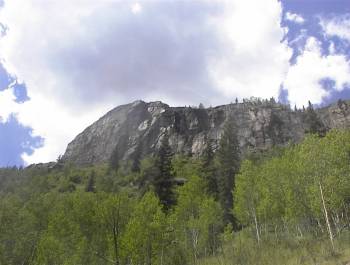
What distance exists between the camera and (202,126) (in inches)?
6845

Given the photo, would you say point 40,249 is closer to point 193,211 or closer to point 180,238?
point 180,238

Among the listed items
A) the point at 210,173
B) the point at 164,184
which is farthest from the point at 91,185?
the point at 164,184

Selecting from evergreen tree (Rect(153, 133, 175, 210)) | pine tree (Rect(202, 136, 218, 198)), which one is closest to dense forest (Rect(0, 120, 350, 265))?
evergreen tree (Rect(153, 133, 175, 210))

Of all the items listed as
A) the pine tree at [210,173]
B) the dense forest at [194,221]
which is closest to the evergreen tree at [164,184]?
the dense forest at [194,221]

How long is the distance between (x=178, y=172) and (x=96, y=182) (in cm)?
2268

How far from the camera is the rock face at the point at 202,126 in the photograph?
154m

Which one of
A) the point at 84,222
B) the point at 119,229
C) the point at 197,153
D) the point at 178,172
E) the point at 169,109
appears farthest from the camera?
the point at 169,109

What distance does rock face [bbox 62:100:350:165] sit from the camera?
154 metres

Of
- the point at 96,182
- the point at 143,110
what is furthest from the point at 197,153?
the point at 96,182

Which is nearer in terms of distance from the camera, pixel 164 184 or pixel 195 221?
pixel 195 221

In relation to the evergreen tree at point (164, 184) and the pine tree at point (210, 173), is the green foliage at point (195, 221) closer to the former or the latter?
the evergreen tree at point (164, 184)

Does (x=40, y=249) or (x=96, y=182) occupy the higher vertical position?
(x=96, y=182)

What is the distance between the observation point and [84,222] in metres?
35.6

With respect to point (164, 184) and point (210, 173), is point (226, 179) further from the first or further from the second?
point (164, 184)
